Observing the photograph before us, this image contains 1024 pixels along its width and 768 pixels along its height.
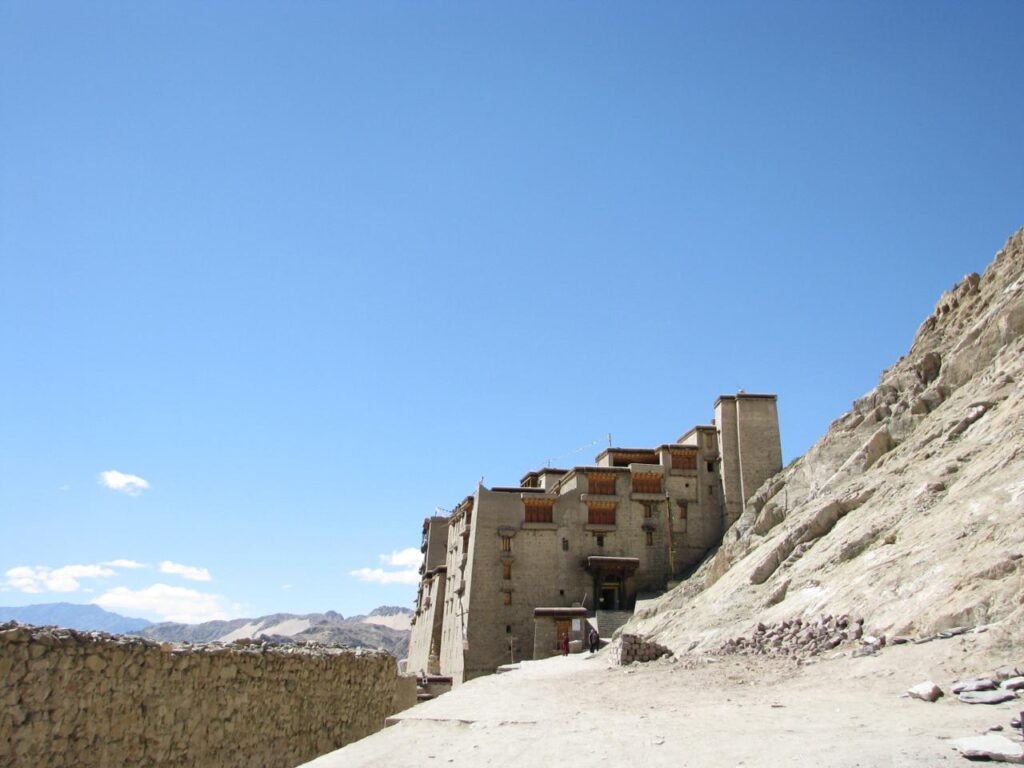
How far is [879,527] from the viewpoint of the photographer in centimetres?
2011

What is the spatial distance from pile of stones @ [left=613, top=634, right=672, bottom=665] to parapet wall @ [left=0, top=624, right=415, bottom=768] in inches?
318

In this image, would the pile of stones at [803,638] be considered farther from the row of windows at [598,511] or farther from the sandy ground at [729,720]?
the row of windows at [598,511]

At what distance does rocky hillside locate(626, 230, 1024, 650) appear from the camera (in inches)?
562

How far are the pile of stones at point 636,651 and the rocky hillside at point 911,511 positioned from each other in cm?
149

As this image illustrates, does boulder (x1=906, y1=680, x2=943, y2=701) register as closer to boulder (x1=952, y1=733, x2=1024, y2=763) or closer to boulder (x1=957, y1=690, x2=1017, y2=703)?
boulder (x1=957, y1=690, x2=1017, y2=703)

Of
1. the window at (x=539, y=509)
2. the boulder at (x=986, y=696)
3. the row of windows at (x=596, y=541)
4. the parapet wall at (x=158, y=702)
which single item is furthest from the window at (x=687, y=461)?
the boulder at (x=986, y=696)

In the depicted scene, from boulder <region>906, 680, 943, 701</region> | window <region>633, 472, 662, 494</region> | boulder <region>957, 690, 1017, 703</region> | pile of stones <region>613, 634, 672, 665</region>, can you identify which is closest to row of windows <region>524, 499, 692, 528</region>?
window <region>633, 472, 662, 494</region>

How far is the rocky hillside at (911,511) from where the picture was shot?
14266 mm

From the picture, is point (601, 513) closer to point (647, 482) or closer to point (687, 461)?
point (647, 482)

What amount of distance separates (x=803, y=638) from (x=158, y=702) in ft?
41.4

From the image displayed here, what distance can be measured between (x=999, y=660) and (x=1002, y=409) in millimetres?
12783

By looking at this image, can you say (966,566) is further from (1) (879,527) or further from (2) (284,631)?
(2) (284,631)

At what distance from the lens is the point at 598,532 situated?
44.9 meters

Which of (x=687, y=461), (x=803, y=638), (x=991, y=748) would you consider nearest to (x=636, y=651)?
(x=803, y=638)
